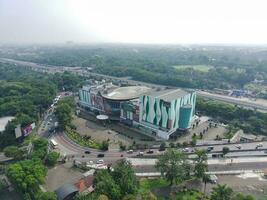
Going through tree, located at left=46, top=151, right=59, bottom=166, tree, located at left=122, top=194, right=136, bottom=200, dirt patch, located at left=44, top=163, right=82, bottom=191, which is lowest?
dirt patch, located at left=44, top=163, right=82, bottom=191

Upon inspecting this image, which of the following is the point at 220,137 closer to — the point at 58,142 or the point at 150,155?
the point at 150,155

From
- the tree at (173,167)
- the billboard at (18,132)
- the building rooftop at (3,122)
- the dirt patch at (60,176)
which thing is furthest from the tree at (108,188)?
the building rooftop at (3,122)

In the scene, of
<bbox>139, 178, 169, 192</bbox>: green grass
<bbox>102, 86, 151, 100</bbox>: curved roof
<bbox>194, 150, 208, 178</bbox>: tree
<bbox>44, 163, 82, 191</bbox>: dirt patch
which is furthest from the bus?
<bbox>194, 150, 208, 178</bbox>: tree

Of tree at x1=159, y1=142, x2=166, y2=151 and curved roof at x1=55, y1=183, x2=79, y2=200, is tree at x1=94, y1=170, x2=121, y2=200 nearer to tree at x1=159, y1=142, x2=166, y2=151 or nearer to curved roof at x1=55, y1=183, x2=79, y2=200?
curved roof at x1=55, y1=183, x2=79, y2=200

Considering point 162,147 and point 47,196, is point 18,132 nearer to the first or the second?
point 47,196

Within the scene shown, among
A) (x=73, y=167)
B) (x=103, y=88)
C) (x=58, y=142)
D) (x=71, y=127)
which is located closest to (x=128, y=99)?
(x=103, y=88)

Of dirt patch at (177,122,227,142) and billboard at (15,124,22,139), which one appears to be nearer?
billboard at (15,124,22,139)

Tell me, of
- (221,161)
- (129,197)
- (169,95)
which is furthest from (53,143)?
(221,161)
